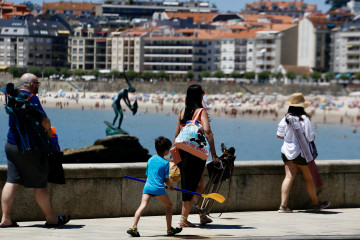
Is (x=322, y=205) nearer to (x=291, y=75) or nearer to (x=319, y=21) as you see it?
(x=291, y=75)

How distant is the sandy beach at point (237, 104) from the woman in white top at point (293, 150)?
93105 mm

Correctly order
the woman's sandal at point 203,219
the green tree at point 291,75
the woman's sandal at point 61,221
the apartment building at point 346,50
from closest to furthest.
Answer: the woman's sandal at point 61,221 → the woman's sandal at point 203,219 → the green tree at point 291,75 → the apartment building at point 346,50

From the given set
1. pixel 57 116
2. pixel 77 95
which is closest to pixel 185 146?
pixel 57 116

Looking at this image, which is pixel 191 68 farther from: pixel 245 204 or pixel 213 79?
pixel 245 204

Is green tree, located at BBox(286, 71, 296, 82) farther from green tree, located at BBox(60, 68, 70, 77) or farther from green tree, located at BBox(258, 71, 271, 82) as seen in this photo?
green tree, located at BBox(60, 68, 70, 77)

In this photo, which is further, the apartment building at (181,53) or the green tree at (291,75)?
the apartment building at (181,53)

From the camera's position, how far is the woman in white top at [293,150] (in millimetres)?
10930

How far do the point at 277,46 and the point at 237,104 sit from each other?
105 ft

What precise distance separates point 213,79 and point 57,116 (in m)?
56.7

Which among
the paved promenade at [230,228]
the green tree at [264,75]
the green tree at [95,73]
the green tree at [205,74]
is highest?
the paved promenade at [230,228]

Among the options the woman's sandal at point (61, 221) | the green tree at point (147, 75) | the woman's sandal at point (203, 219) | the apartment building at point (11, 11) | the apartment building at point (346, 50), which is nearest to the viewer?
the woman's sandal at point (61, 221)

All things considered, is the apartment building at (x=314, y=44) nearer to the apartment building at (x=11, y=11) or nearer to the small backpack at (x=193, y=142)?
the apartment building at (x=11, y=11)

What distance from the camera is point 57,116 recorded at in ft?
365

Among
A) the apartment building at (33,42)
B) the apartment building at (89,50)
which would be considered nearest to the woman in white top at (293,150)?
the apartment building at (33,42)
